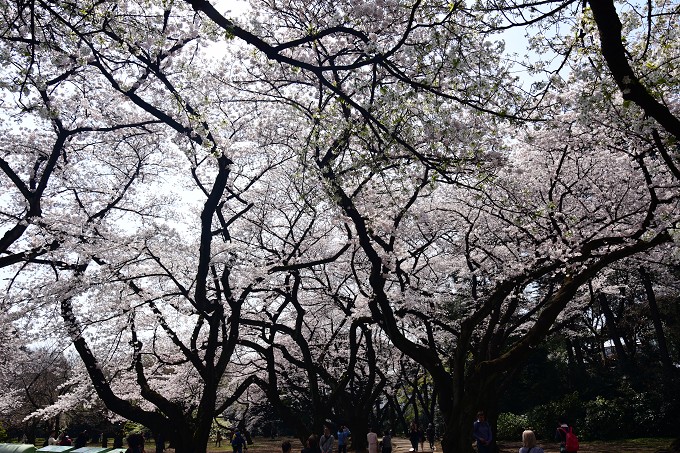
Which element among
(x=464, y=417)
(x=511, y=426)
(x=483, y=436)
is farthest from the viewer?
(x=511, y=426)

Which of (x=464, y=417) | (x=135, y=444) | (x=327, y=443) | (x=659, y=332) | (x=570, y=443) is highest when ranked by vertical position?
(x=659, y=332)

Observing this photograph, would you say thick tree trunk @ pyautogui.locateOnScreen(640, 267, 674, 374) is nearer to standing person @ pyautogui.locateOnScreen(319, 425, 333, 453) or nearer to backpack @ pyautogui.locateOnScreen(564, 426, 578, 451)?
backpack @ pyautogui.locateOnScreen(564, 426, 578, 451)

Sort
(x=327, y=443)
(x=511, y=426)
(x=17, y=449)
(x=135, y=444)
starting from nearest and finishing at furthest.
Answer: (x=17, y=449)
(x=135, y=444)
(x=327, y=443)
(x=511, y=426)

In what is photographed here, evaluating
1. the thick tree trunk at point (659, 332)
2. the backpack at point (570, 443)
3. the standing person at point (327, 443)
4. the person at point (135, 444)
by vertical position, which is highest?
the thick tree trunk at point (659, 332)

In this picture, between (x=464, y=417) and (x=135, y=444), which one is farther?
(x=464, y=417)

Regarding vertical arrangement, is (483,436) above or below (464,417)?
below

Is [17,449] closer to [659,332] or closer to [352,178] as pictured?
[352,178]

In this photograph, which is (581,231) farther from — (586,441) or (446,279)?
(586,441)

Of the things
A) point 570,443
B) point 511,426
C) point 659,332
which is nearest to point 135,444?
point 570,443

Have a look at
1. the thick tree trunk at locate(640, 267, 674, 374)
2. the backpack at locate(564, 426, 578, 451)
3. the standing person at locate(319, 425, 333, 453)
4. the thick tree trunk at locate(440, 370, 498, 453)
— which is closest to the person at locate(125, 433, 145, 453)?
the standing person at locate(319, 425, 333, 453)

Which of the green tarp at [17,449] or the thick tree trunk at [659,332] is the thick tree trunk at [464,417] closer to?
the green tarp at [17,449]

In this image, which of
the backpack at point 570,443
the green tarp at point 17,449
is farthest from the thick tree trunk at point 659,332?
the green tarp at point 17,449

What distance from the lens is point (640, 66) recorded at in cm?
561

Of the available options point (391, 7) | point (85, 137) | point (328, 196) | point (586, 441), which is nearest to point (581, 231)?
point (328, 196)
